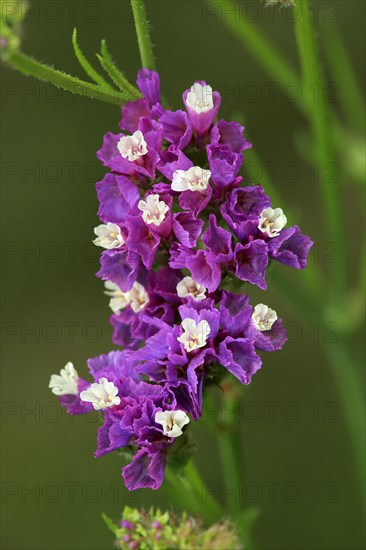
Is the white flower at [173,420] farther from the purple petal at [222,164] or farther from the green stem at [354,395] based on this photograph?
the green stem at [354,395]

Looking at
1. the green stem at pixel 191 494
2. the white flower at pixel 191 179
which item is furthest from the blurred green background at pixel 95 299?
the white flower at pixel 191 179

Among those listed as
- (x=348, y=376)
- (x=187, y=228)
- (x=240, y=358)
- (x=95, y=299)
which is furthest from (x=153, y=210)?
(x=95, y=299)

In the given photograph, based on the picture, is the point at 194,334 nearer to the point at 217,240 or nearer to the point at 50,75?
the point at 217,240

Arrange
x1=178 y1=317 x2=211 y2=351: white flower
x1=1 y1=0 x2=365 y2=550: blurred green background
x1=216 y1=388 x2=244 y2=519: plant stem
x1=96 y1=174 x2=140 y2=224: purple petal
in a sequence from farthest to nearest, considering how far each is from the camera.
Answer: x1=1 y1=0 x2=365 y2=550: blurred green background, x1=216 y1=388 x2=244 y2=519: plant stem, x1=96 y1=174 x2=140 y2=224: purple petal, x1=178 y1=317 x2=211 y2=351: white flower

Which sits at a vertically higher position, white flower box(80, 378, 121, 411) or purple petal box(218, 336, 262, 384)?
purple petal box(218, 336, 262, 384)

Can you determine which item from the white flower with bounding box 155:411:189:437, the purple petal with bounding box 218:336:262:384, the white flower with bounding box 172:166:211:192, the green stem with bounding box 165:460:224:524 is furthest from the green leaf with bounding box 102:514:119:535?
the white flower with bounding box 172:166:211:192

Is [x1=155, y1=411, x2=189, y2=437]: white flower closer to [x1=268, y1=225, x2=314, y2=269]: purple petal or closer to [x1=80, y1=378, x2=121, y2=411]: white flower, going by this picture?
[x1=80, y1=378, x2=121, y2=411]: white flower
